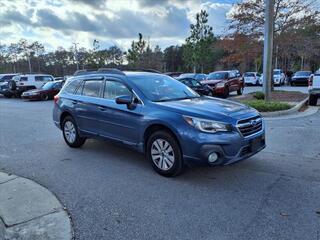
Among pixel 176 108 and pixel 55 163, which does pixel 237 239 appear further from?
pixel 55 163

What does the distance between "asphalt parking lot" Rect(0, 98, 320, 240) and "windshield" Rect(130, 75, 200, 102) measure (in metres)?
Result: 1.34

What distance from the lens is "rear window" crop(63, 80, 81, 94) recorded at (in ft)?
23.9

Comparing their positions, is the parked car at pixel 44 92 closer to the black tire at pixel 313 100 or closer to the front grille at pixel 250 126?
the black tire at pixel 313 100

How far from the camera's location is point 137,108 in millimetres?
5562

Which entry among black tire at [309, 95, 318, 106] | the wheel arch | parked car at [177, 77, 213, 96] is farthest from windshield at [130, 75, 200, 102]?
parked car at [177, 77, 213, 96]

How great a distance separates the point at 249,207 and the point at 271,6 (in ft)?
35.4

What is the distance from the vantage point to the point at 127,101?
5562 millimetres

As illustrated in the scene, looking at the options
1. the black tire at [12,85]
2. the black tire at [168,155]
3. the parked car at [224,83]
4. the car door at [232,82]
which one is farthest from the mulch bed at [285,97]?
the black tire at [12,85]

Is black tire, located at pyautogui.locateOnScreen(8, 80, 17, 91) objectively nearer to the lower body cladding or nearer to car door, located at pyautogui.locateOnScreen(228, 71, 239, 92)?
car door, located at pyautogui.locateOnScreen(228, 71, 239, 92)

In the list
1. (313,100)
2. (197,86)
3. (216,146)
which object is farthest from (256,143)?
(197,86)

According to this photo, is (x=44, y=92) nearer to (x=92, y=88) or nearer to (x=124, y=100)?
(x=92, y=88)

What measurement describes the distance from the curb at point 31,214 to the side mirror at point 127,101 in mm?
1889

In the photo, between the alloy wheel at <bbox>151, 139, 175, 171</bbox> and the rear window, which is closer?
the alloy wheel at <bbox>151, 139, 175, 171</bbox>

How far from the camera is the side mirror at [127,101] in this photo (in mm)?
5566
